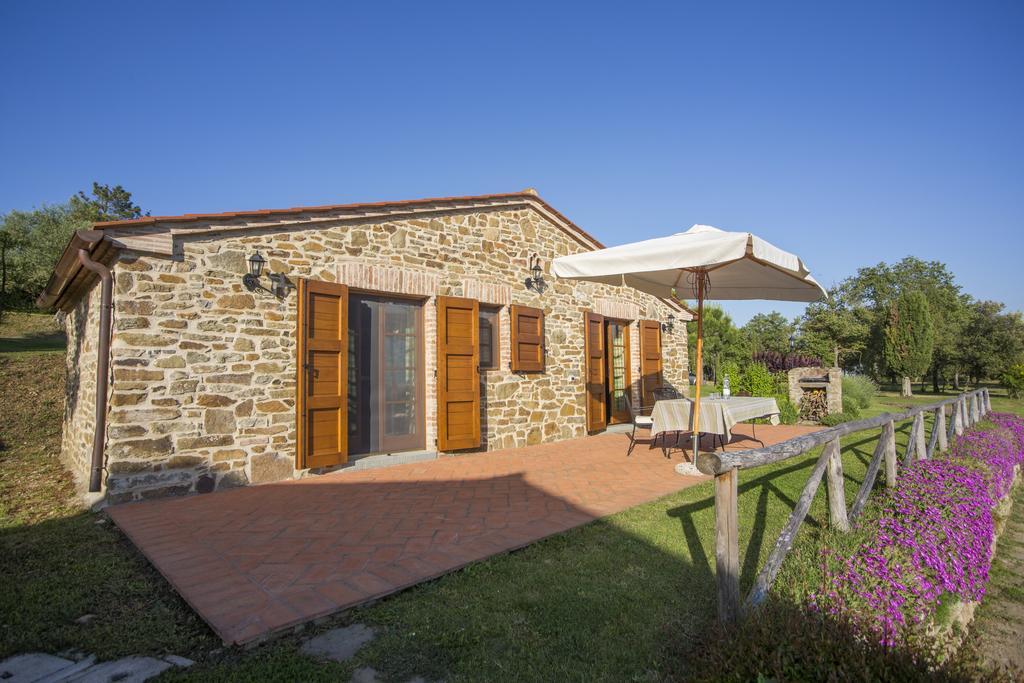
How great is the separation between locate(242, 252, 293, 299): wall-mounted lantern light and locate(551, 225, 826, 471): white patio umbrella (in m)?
2.90

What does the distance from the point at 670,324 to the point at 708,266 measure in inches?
228

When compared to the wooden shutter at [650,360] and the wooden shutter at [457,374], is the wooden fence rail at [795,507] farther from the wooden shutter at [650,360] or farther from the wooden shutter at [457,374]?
the wooden shutter at [650,360]

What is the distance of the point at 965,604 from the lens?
9.72 ft

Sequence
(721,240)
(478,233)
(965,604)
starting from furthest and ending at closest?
(478,233)
(721,240)
(965,604)

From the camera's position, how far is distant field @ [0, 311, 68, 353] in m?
12.6

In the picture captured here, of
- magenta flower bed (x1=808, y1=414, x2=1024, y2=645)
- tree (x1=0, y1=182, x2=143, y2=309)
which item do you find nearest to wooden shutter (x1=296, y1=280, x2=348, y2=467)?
magenta flower bed (x1=808, y1=414, x2=1024, y2=645)

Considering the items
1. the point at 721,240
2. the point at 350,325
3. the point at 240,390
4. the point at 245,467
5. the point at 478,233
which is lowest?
the point at 245,467

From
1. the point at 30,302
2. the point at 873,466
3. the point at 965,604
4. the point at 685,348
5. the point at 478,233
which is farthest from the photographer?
the point at 30,302

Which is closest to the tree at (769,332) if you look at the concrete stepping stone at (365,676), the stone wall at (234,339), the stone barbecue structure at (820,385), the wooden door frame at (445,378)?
the stone barbecue structure at (820,385)

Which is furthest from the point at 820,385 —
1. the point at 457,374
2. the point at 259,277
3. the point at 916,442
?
the point at 259,277

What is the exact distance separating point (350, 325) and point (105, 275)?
2.37 m

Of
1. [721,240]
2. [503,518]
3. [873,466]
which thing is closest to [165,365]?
[503,518]

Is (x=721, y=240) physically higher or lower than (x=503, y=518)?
higher

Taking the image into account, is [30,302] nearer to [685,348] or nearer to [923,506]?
[685,348]
